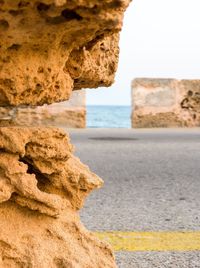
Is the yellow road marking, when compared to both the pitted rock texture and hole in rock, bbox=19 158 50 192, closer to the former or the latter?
hole in rock, bbox=19 158 50 192

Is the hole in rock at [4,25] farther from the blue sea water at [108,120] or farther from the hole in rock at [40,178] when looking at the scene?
the blue sea water at [108,120]

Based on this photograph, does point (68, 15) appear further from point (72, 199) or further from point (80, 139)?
point (80, 139)

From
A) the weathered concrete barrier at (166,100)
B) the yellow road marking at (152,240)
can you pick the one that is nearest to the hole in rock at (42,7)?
the yellow road marking at (152,240)

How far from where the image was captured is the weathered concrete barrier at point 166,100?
1230 cm

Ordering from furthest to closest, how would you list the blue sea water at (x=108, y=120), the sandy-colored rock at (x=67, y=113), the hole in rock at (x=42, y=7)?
the blue sea water at (x=108, y=120), the sandy-colored rock at (x=67, y=113), the hole in rock at (x=42, y=7)

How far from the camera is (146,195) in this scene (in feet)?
13.1

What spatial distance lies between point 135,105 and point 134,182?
783cm

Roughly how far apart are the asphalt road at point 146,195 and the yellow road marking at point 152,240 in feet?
0.26

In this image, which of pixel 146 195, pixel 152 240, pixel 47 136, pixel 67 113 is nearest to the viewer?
pixel 47 136

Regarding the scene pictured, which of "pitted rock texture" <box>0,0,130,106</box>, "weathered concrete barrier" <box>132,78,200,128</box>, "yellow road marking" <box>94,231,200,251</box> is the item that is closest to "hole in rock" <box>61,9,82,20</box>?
"pitted rock texture" <box>0,0,130,106</box>

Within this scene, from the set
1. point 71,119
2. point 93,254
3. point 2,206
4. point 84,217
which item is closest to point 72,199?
point 93,254

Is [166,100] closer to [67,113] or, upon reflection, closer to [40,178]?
[67,113]

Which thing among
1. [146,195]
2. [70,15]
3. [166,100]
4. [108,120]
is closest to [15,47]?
[70,15]

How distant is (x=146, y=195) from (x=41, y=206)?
241 centimetres
